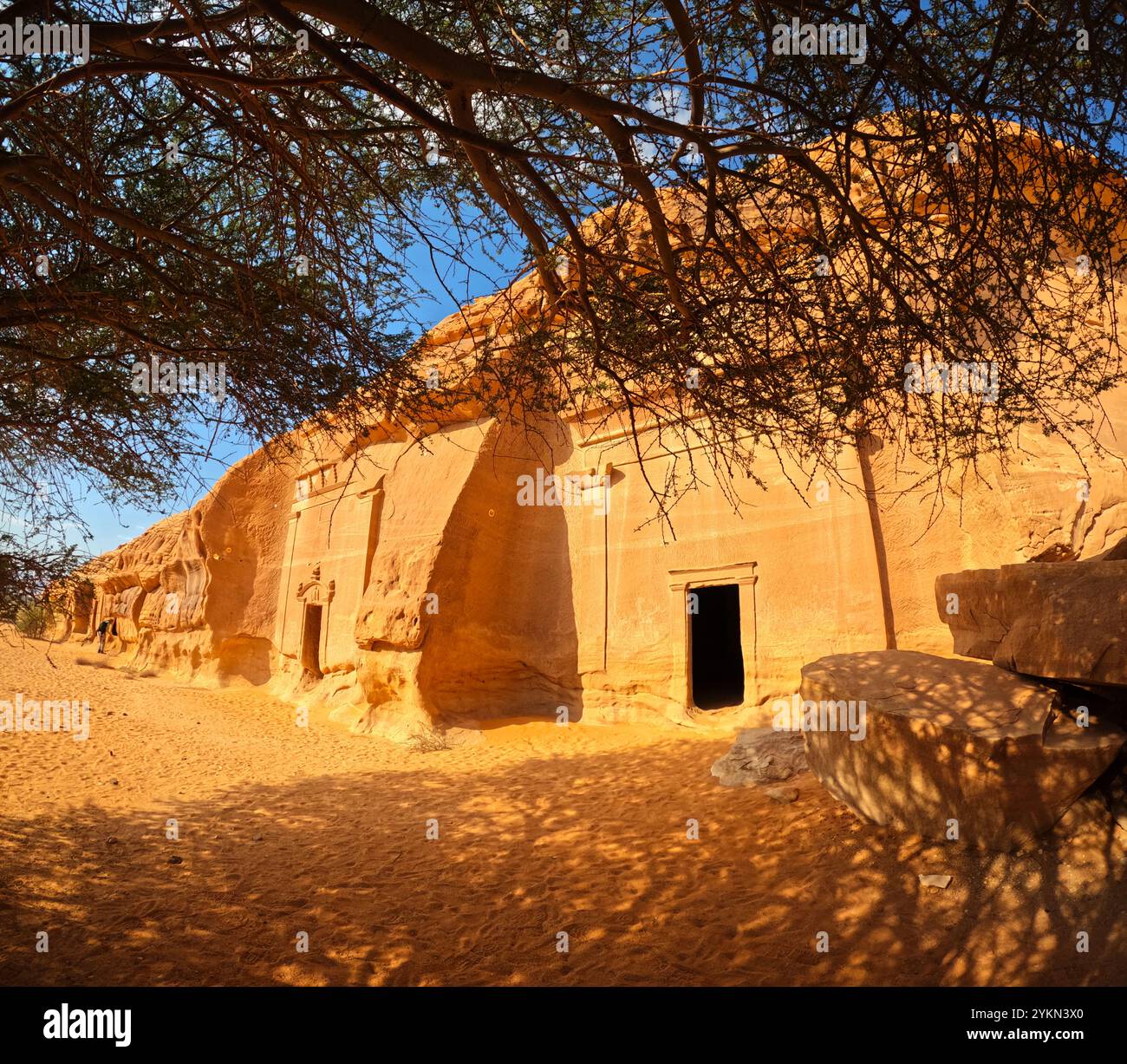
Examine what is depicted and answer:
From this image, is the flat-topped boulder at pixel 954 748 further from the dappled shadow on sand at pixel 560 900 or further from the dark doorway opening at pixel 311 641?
the dark doorway opening at pixel 311 641

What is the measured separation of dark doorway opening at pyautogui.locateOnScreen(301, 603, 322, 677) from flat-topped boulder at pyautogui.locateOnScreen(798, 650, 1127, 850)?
45.1 ft

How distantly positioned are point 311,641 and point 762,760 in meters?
12.9

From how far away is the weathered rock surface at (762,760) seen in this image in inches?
293

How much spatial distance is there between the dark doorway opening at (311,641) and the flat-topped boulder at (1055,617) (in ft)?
48.4

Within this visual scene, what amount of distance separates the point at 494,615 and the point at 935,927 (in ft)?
31.9

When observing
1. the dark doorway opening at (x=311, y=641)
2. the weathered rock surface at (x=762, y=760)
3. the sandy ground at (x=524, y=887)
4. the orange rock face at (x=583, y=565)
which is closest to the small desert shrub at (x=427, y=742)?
the orange rock face at (x=583, y=565)

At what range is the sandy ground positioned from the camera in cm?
439

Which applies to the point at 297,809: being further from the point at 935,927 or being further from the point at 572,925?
→ the point at 935,927

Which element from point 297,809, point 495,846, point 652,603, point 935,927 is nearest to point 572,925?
point 495,846

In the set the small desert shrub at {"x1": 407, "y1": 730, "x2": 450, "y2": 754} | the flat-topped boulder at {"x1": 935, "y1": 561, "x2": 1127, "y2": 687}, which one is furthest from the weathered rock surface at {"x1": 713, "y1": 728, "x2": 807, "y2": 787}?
the small desert shrub at {"x1": 407, "y1": 730, "x2": 450, "y2": 754}

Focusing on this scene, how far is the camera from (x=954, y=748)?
5.00m

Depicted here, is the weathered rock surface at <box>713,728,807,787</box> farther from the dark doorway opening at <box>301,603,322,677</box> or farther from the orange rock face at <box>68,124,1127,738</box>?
the dark doorway opening at <box>301,603,322,677</box>

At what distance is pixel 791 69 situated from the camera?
382 centimetres
